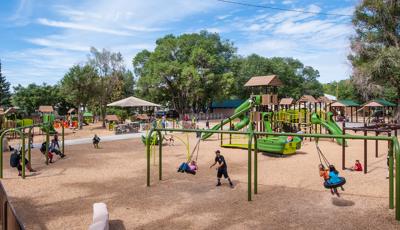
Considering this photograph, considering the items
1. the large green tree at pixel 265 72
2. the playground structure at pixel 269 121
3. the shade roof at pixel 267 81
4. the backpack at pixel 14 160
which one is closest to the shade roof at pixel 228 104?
the large green tree at pixel 265 72

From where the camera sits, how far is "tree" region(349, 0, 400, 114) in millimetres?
31422

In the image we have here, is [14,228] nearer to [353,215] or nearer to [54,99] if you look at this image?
[353,215]

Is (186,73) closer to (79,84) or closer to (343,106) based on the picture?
(79,84)

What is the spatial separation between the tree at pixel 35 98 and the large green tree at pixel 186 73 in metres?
22.3

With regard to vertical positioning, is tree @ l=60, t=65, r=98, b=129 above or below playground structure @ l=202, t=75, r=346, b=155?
above

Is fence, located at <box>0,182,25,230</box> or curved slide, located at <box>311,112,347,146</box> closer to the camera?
fence, located at <box>0,182,25,230</box>

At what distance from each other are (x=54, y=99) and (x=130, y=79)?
2364 centimetres

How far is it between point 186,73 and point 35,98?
34887 mm

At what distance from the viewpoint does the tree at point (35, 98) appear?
6681 centimetres

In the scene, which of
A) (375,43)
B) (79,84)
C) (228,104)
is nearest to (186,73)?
(79,84)

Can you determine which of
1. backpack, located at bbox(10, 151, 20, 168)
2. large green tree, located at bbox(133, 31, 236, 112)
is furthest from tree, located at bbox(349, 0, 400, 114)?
backpack, located at bbox(10, 151, 20, 168)

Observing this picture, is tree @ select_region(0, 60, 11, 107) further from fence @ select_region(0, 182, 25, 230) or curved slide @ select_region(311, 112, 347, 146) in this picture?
fence @ select_region(0, 182, 25, 230)

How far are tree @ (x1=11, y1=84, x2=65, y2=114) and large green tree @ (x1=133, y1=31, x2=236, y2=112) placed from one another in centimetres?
2228

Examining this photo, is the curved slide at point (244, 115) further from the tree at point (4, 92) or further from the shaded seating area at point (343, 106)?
the tree at point (4, 92)
